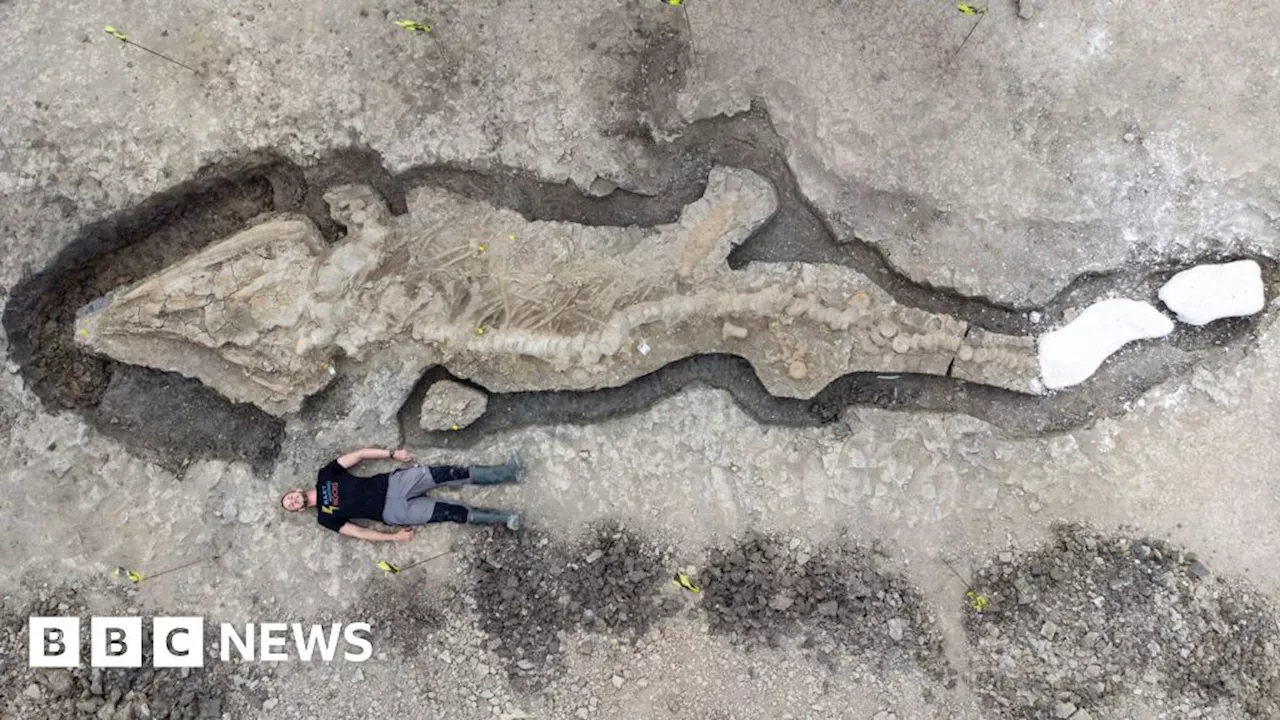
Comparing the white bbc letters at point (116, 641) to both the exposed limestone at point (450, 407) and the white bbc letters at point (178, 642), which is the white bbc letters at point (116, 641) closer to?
the white bbc letters at point (178, 642)

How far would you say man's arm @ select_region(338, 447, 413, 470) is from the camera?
532cm

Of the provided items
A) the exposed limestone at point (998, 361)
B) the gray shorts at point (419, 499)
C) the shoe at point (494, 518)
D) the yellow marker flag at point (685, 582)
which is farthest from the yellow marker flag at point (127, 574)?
the exposed limestone at point (998, 361)

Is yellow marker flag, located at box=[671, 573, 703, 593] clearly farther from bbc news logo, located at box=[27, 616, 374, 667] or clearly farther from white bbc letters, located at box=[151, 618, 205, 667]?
white bbc letters, located at box=[151, 618, 205, 667]

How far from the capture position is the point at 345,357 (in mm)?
5477

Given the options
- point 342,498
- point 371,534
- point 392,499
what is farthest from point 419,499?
point 342,498

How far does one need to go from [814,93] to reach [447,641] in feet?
13.7

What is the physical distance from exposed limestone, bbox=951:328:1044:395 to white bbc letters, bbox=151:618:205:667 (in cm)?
505

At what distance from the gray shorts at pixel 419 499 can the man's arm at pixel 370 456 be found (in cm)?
10

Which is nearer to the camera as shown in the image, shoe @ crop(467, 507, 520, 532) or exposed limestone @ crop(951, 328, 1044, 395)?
shoe @ crop(467, 507, 520, 532)

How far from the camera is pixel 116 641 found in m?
5.34

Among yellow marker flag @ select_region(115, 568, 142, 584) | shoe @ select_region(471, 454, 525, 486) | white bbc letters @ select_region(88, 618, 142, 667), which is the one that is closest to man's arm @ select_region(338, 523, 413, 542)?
shoe @ select_region(471, 454, 525, 486)

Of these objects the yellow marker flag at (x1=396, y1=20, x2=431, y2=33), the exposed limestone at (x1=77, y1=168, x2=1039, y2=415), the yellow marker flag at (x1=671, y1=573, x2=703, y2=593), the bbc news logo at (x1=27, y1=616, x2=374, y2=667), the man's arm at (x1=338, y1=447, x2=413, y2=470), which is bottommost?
the yellow marker flag at (x1=671, y1=573, x2=703, y2=593)

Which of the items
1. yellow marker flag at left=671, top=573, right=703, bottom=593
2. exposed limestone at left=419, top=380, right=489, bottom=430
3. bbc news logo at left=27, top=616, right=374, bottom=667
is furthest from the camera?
exposed limestone at left=419, top=380, right=489, bottom=430

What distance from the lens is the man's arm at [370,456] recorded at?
532 cm
